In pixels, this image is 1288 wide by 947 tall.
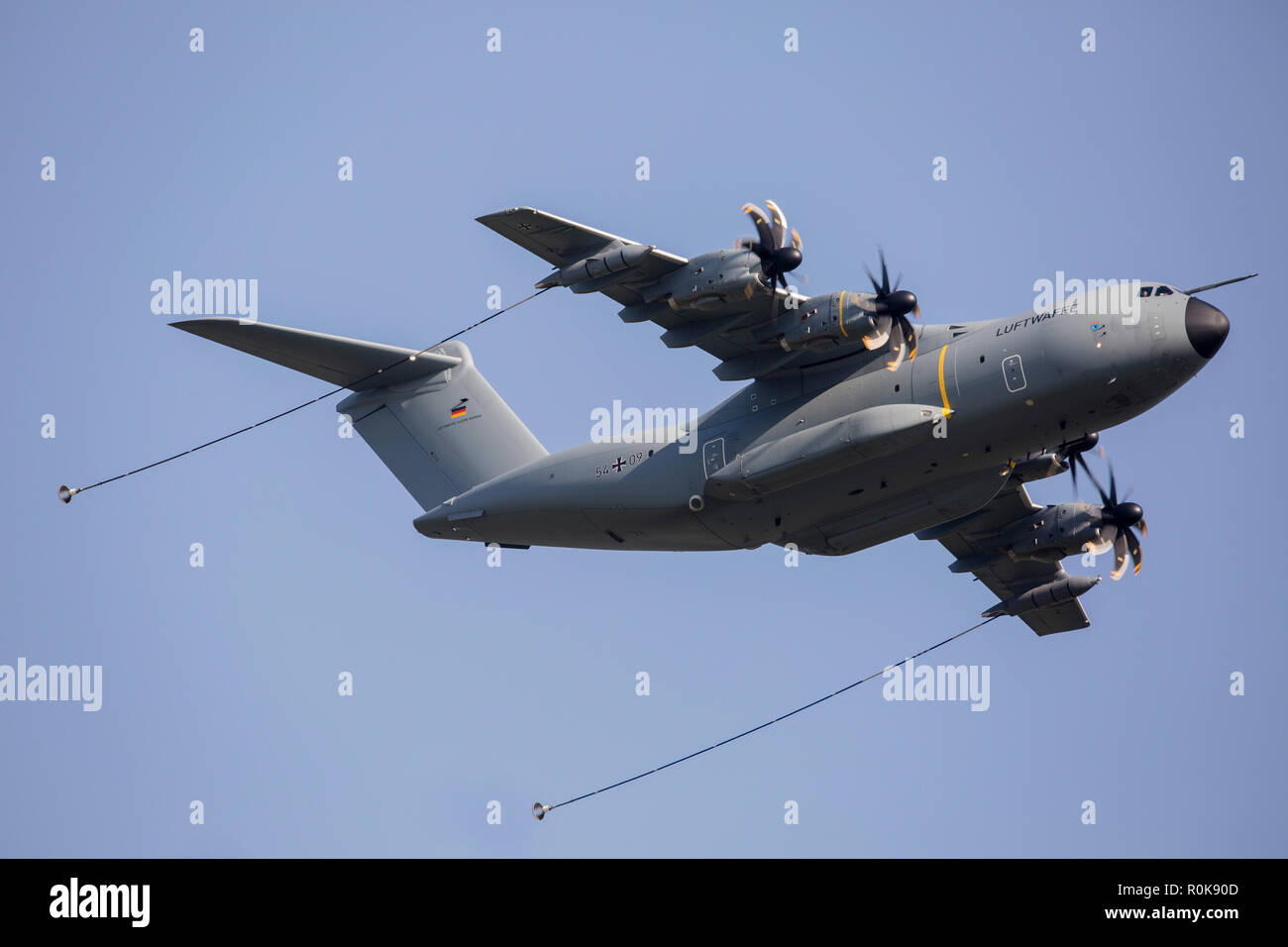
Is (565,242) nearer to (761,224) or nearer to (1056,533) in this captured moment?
(761,224)

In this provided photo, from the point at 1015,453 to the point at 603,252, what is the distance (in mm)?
4994

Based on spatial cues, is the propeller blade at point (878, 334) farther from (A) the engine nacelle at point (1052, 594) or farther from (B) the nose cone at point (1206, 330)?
(A) the engine nacelle at point (1052, 594)

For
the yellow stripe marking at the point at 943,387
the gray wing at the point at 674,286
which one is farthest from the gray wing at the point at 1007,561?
the gray wing at the point at 674,286

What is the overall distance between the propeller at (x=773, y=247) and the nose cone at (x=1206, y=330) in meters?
4.08

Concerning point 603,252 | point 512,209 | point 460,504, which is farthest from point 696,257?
point 460,504

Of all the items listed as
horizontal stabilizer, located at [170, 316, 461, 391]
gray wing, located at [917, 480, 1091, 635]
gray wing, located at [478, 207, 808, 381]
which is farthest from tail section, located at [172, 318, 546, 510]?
gray wing, located at [917, 480, 1091, 635]

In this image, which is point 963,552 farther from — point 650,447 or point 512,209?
point 512,209

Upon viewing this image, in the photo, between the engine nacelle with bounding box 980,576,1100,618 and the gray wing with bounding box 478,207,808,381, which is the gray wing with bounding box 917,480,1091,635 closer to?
the engine nacelle with bounding box 980,576,1100,618

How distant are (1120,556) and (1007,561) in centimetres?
171

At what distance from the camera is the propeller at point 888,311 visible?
1716 cm

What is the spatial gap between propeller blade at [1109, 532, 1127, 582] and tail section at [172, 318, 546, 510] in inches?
297

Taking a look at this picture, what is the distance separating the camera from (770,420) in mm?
18219

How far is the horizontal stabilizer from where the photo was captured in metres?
18.6

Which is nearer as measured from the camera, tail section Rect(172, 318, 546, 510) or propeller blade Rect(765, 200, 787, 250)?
propeller blade Rect(765, 200, 787, 250)
